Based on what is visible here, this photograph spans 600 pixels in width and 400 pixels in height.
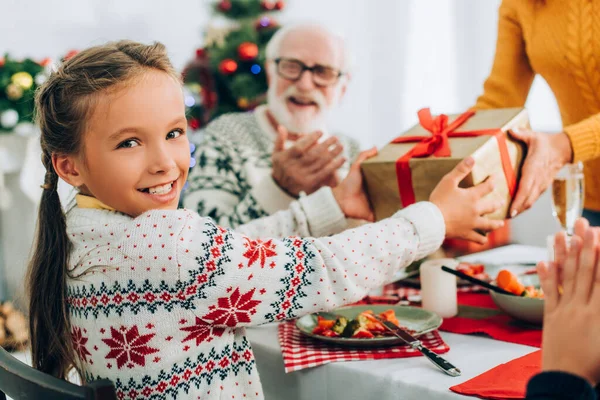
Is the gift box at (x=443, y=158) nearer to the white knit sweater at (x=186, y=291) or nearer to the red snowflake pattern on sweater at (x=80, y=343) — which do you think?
the white knit sweater at (x=186, y=291)

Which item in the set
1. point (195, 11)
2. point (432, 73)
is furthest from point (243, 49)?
point (432, 73)

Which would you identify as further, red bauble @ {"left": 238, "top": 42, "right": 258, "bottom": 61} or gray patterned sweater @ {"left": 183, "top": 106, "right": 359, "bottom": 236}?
red bauble @ {"left": 238, "top": 42, "right": 258, "bottom": 61}

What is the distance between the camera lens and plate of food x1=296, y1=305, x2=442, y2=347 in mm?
1003

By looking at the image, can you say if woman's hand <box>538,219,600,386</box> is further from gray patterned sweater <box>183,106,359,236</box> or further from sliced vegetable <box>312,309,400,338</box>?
gray patterned sweater <box>183,106,359,236</box>

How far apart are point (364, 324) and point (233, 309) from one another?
0.27 m

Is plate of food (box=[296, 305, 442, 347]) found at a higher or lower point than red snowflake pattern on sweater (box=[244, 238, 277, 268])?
lower

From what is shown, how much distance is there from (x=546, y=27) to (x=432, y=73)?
9.07ft

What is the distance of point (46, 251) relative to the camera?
96 cm

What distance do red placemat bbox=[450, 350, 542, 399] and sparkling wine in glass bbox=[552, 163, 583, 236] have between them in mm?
407

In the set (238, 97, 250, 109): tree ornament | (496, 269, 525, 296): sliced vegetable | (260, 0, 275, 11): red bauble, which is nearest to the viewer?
(496, 269, 525, 296): sliced vegetable

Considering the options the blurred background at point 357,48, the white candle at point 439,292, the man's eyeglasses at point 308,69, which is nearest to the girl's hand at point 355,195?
the white candle at point 439,292

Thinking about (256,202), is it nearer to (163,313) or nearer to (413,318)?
(413,318)

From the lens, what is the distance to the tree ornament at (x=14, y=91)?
2.94 m

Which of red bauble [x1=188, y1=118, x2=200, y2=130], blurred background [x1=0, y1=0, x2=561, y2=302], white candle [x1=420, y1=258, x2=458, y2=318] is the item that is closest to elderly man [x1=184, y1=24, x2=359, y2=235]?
white candle [x1=420, y1=258, x2=458, y2=318]
